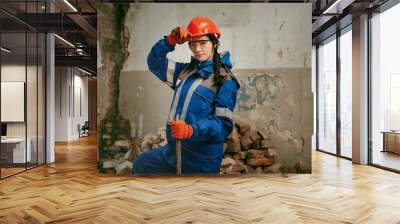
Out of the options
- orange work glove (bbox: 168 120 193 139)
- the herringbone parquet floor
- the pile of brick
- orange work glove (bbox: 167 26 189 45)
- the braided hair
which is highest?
orange work glove (bbox: 167 26 189 45)

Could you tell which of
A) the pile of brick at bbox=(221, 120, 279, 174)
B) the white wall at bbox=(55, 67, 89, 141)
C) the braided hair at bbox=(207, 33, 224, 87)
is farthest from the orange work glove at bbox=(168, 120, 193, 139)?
the white wall at bbox=(55, 67, 89, 141)

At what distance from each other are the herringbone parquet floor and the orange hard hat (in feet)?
8.28

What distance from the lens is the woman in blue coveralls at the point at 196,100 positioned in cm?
656

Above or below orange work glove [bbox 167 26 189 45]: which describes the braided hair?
below

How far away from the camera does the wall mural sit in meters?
6.77

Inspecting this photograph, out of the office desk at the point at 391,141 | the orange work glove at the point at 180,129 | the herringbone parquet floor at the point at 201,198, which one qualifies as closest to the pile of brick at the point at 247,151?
the herringbone parquet floor at the point at 201,198

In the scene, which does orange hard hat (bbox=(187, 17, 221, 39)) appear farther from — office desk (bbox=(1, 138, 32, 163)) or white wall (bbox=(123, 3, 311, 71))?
office desk (bbox=(1, 138, 32, 163))

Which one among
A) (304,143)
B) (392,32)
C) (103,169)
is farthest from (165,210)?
(392,32)

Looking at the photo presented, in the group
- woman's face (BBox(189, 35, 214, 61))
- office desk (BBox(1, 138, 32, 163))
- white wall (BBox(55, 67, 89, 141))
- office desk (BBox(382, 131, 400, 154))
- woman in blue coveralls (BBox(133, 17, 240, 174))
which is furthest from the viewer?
white wall (BBox(55, 67, 89, 141))

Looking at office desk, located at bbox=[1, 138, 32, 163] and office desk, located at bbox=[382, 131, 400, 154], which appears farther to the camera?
office desk, located at bbox=[382, 131, 400, 154]

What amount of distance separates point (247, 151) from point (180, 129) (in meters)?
1.26

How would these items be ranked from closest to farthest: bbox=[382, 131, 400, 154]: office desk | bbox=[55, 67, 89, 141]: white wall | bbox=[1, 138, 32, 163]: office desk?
1. bbox=[1, 138, 32, 163]: office desk
2. bbox=[382, 131, 400, 154]: office desk
3. bbox=[55, 67, 89, 141]: white wall

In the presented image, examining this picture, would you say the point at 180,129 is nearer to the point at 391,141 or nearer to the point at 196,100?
the point at 196,100

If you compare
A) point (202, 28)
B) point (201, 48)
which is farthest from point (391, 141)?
point (202, 28)
